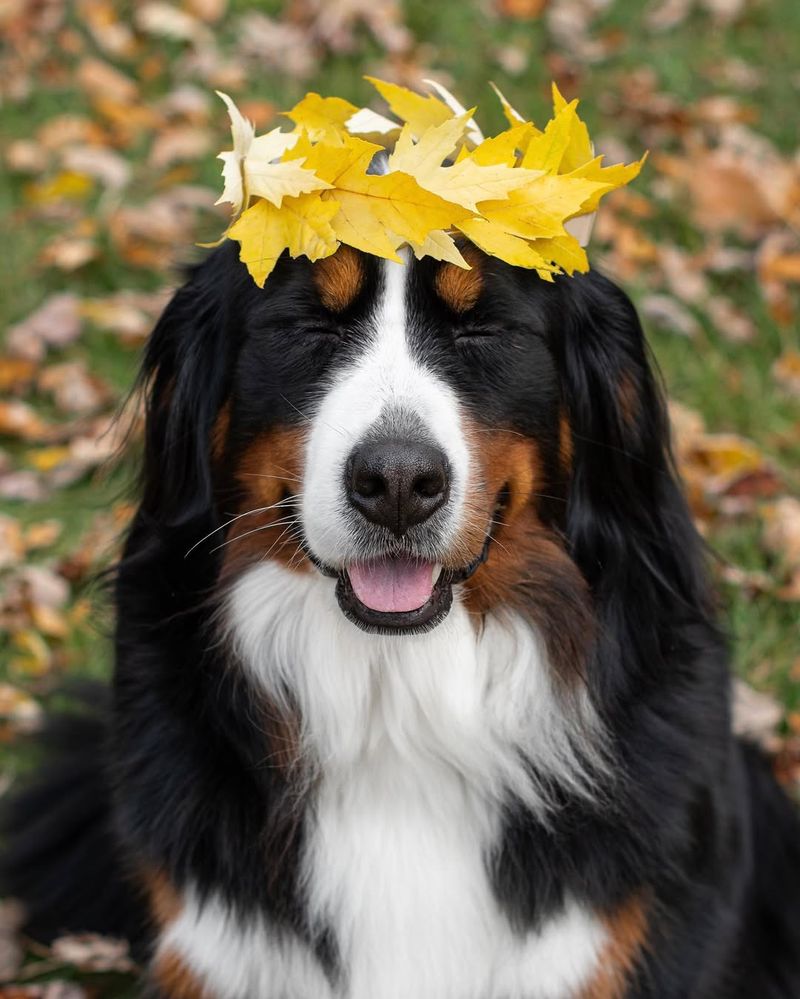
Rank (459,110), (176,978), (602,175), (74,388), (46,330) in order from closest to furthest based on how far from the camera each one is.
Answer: (602,175), (459,110), (176,978), (74,388), (46,330)

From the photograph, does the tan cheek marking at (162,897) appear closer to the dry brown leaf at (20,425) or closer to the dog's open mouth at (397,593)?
the dog's open mouth at (397,593)

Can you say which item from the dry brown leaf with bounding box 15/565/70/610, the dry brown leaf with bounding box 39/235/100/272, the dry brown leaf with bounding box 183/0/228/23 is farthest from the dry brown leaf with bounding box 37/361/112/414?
the dry brown leaf with bounding box 183/0/228/23

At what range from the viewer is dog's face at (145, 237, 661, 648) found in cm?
249

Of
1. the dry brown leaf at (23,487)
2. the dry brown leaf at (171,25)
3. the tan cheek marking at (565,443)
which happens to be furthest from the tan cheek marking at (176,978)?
the dry brown leaf at (171,25)

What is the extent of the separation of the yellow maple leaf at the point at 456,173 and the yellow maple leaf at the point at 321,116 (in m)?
0.22

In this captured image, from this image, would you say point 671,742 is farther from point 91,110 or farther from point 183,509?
point 91,110

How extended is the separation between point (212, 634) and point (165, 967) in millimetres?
739

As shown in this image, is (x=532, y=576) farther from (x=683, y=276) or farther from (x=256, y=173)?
(x=683, y=276)

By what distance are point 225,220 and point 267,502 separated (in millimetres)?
3602

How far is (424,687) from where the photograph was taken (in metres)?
2.78

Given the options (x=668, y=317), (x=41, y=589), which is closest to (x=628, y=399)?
(x=41, y=589)

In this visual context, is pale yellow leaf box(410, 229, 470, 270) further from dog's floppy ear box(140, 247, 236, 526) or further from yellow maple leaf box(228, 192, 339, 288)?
dog's floppy ear box(140, 247, 236, 526)

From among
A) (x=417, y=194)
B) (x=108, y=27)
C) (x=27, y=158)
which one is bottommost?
(x=417, y=194)

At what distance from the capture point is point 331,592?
9.07 ft
